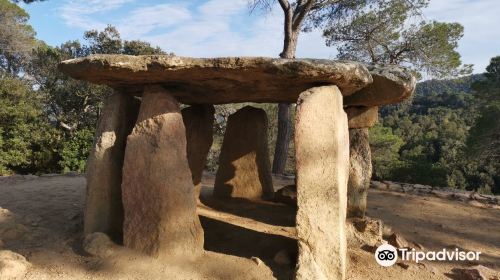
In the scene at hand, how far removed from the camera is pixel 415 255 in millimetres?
4691

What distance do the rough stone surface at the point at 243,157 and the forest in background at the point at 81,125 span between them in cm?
675

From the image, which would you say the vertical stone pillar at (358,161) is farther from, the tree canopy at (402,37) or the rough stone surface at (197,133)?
the tree canopy at (402,37)

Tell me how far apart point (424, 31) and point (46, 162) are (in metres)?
12.1

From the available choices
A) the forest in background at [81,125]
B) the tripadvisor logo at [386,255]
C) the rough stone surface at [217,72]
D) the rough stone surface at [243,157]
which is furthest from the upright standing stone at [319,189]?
the forest in background at [81,125]

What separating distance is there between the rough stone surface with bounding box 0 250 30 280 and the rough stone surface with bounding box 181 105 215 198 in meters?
2.83

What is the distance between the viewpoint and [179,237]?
3922 mm

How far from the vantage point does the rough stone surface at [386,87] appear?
473 cm

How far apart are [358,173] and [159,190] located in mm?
2850

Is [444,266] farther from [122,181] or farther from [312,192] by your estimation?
[122,181]

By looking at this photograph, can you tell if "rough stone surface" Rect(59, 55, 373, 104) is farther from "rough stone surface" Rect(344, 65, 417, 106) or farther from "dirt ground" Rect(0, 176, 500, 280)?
"dirt ground" Rect(0, 176, 500, 280)

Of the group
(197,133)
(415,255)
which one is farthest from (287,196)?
(415,255)

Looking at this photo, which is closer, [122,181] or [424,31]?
[122,181]

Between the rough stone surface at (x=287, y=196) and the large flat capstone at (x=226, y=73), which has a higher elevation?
the large flat capstone at (x=226, y=73)

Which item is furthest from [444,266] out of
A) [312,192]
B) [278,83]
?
[278,83]
